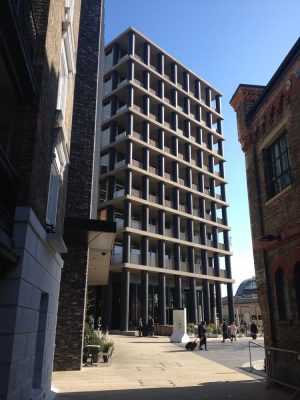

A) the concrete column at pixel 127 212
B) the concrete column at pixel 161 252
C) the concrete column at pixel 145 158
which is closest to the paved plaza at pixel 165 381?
the concrete column at pixel 127 212

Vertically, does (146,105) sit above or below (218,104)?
below

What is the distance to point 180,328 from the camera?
28.2 metres

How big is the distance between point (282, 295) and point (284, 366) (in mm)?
1965

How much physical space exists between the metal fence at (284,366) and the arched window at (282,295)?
1.02 m

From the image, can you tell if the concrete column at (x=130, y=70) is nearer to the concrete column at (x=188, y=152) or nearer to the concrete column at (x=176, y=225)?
the concrete column at (x=188, y=152)

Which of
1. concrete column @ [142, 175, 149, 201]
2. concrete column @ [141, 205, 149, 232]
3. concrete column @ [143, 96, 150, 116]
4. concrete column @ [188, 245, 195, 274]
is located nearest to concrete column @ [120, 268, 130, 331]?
concrete column @ [141, 205, 149, 232]

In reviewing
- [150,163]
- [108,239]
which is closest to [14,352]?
[108,239]

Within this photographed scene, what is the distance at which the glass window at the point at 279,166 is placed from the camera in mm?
11600

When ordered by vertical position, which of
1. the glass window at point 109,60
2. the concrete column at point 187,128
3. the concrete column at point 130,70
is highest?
the glass window at point 109,60

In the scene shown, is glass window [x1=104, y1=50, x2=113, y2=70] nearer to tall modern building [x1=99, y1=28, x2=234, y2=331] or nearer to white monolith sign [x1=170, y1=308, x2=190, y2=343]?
tall modern building [x1=99, y1=28, x2=234, y2=331]

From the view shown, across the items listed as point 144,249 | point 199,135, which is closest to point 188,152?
point 199,135

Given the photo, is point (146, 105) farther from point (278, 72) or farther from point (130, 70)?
point (278, 72)

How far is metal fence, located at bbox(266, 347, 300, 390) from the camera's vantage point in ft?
31.8

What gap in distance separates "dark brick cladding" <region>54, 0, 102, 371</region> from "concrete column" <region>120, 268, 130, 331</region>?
981 inches
